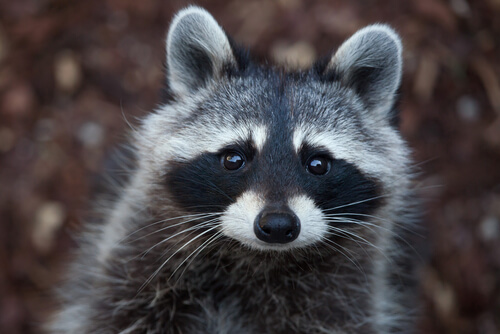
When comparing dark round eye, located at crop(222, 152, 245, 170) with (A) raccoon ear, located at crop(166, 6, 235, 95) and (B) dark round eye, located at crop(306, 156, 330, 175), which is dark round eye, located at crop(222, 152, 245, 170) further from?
(A) raccoon ear, located at crop(166, 6, 235, 95)

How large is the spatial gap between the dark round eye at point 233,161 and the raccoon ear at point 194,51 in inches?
20.3

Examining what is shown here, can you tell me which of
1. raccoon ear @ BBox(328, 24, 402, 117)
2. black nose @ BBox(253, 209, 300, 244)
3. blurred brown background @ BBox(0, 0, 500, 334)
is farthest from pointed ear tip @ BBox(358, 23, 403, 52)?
blurred brown background @ BBox(0, 0, 500, 334)

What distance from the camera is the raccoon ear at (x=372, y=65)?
9.52ft

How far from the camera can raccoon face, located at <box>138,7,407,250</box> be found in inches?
100

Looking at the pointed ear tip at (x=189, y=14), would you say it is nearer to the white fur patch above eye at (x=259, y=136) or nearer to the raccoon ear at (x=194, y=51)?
the raccoon ear at (x=194, y=51)

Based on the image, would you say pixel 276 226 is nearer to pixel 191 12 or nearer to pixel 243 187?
pixel 243 187

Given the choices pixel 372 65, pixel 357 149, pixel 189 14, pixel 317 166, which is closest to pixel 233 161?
pixel 317 166

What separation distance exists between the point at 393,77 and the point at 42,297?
3275 mm

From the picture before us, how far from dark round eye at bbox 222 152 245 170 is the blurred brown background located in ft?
6.71

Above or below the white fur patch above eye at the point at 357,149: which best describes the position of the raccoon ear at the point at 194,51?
above

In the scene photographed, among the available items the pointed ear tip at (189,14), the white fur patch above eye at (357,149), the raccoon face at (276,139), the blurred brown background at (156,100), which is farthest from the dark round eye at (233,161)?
the blurred brown background at (156,100)

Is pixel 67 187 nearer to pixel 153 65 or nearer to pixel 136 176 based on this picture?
pixel 153 65

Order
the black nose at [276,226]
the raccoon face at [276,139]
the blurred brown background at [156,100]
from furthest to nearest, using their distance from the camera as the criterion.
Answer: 1. the blurred brown background at [156,100]
2. the raccoon face at [276,139]
3. the black nose at [276,226]

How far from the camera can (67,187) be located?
16.0 ft
